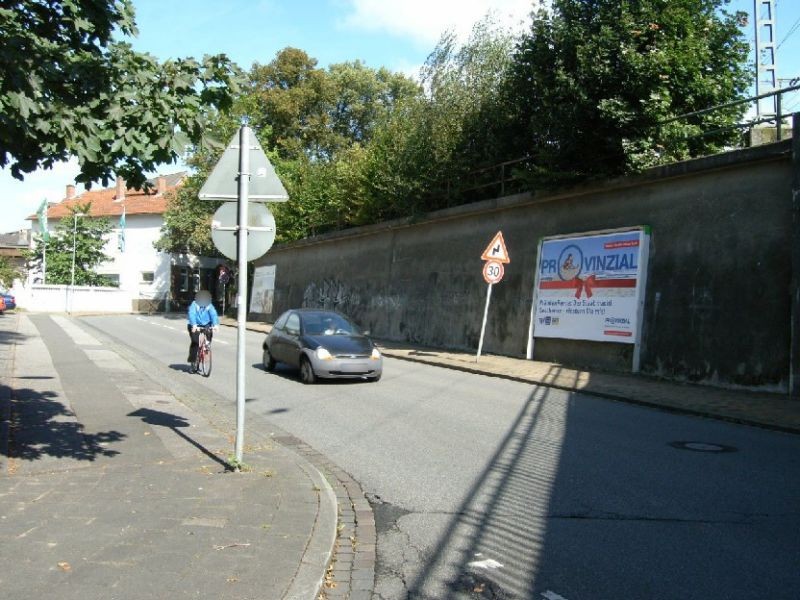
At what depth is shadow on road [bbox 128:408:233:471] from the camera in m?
7.25

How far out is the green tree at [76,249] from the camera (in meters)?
54.0

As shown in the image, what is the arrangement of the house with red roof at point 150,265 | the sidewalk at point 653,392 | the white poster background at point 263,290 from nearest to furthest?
1. the sidewalk at point 653,392
2. the white poster background at point 263,290
3. the house with red roof at point 150,265

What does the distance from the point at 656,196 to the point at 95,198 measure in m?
Result: 65.8

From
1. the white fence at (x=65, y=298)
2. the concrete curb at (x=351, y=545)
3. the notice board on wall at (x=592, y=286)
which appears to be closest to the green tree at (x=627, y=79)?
the notice board on wall at (x=592, y=286)

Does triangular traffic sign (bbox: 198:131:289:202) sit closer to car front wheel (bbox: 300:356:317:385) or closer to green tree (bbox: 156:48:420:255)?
car front wheel (bbox: 300:356:317:385)

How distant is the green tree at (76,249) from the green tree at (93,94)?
170ft

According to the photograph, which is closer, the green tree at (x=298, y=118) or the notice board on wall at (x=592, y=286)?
the notice board on wall at (x=592, y=286)

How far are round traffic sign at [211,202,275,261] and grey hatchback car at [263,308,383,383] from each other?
642 centimetres

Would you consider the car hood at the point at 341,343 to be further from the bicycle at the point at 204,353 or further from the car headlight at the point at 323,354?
the bicycle at the point at 204,353

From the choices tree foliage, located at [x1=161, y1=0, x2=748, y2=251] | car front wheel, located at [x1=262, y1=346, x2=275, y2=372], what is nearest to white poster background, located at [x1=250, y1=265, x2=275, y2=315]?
tree foliage, located at [x1=161, y1=0, x2=748, y2=251]

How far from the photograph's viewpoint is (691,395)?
11930mm

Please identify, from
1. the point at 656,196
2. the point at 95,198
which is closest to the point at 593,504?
the point at 656,196

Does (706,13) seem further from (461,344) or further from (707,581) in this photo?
(707,581)

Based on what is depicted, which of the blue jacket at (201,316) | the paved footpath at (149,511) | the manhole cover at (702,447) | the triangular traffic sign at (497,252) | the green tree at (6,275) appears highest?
the triangular traffic sign at (497,252)
